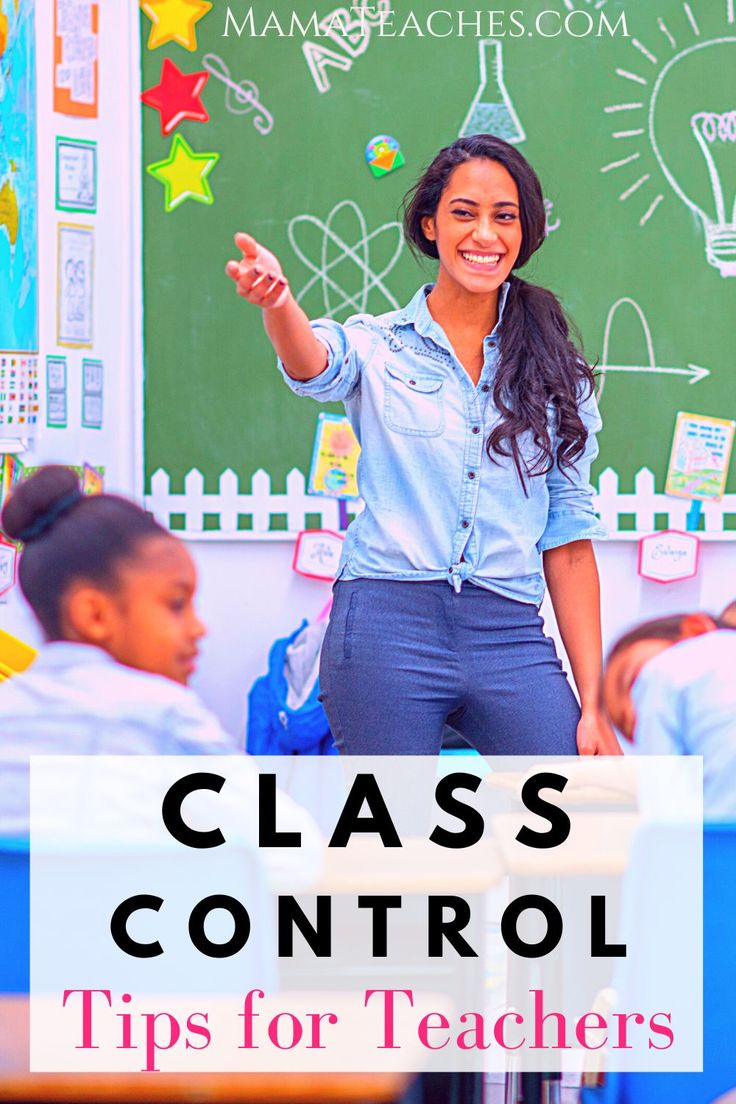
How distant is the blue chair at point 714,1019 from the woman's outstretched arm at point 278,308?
2.72 feet

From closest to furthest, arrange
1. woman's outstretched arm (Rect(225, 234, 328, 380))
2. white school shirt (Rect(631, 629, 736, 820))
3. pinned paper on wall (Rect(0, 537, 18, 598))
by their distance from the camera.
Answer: white school shirt (Rect(631, 629, 736, 820))
woman's outstretched arm (Rect(225, 234, 328, 380))
pinned paper on wall (Rect(0, 537, 18, 598))

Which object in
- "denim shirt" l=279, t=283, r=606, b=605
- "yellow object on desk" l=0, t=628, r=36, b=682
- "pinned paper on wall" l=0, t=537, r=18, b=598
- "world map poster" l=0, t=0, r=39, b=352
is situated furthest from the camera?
"pinned paper on wall" l=0, t=537, r=18, b=598

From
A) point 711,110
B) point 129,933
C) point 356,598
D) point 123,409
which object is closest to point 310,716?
point 123,409

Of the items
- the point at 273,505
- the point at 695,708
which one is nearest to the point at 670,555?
the point at 273,505

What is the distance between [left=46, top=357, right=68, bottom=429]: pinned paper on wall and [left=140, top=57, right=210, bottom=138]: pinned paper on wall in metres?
0.68

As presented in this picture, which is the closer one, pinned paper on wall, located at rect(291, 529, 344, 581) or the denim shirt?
the denim shirt

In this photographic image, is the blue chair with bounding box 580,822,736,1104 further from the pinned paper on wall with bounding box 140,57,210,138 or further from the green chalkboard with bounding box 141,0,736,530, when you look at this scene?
the pinned paper on wall with bounding box 140,57,210,138

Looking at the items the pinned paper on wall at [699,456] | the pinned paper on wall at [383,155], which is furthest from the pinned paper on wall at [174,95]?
the pinned paper on wall at [699,456]

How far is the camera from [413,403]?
1.78 metres

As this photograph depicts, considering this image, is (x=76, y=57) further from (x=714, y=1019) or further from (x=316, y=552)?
(x=714, y=1019)

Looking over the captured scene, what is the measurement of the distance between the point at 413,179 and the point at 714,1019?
2663 mm

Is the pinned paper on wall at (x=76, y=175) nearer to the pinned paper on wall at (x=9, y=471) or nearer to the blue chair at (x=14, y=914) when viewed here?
the pinned paper on wall at (x=9, y=471)

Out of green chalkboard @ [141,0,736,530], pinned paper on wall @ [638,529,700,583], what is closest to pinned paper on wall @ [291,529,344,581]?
green chalkboard @ [141,0,736,530]

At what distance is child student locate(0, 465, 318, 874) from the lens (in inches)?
46.2
